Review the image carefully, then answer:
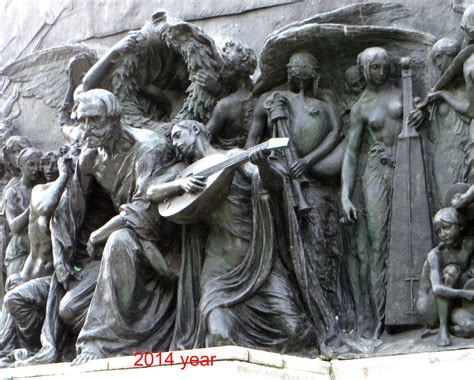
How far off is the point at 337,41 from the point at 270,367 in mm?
2136

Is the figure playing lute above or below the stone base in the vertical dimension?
above

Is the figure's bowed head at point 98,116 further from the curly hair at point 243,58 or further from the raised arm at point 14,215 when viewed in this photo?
the raised arm at point 14,215

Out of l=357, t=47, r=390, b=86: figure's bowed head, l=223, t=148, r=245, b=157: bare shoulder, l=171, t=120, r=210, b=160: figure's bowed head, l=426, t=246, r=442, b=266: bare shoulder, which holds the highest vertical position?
l=357, t=47, r=390, b=86: figure's bowed head

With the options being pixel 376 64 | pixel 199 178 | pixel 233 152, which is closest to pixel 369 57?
pixel 376 64

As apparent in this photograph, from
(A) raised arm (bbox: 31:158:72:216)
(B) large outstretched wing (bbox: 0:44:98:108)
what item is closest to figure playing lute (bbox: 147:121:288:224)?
(A) raised arm (bbox: 31:158:72:216)

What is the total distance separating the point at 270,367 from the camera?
22.4 ft

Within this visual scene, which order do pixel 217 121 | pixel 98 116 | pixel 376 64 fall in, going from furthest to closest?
pixel 217 121 < pixel 98 116 < pixel 376 64

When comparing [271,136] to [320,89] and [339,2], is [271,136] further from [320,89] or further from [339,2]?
[339,2]

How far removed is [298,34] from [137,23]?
58.8 inches

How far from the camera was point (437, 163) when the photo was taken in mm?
7438

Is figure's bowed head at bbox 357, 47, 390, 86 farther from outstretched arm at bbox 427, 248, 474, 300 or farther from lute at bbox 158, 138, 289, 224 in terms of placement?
outstretched arm at bbox 427, 248, 474, 300

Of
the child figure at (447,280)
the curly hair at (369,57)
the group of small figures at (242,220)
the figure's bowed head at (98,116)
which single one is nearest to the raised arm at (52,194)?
the group of small figures at (242,220)

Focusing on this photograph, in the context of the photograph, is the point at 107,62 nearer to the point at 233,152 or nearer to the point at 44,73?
the point at 44,73

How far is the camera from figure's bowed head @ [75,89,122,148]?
7.70 m
